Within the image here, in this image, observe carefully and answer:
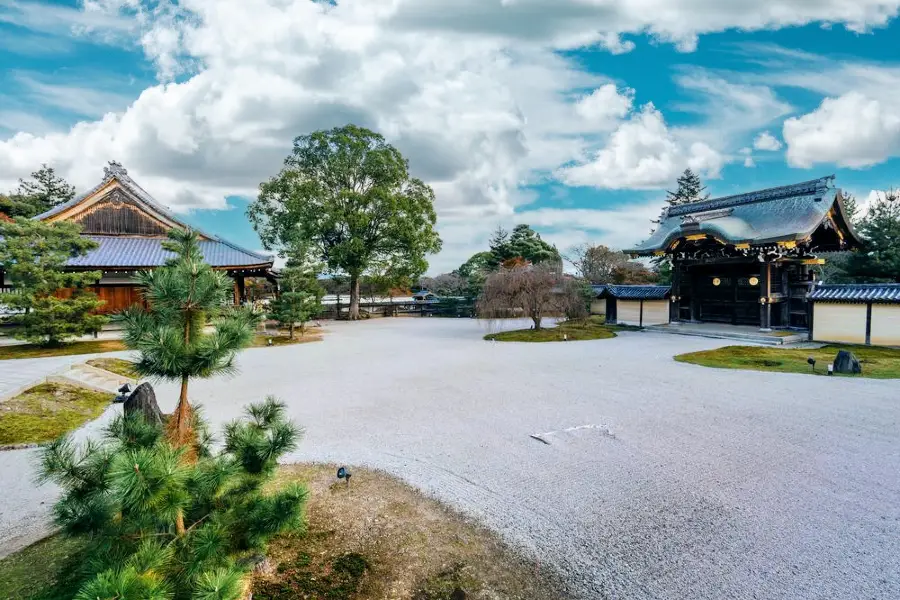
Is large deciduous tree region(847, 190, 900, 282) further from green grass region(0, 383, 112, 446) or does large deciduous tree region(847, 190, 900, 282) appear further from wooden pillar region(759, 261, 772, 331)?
green grass region(0, 383, 112, 446)

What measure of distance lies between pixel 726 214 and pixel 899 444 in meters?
15.0

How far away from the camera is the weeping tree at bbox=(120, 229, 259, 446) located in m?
2.54

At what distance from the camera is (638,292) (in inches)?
786

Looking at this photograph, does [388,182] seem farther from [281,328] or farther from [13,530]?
[13,530]

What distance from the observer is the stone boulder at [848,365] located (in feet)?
31.3

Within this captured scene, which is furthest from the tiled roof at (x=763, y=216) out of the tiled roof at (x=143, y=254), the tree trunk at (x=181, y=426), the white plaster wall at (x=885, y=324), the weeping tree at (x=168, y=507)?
the tree trunk at (x=181, y=426)

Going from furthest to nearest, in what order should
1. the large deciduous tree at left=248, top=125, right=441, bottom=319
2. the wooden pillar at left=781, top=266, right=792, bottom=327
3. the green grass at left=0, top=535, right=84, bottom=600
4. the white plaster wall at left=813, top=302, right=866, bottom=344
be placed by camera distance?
the large deciduous tree at left=248, top=125, right=441, bottom=319, the wooden pillar at left=781, top=266, right=792, bottom=327, the white plaster wall at left=813, top=302, right=866, bottom=344, the green grass at left=0, top=535, right=84, bottom=600

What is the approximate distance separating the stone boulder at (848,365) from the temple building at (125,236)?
1829cm

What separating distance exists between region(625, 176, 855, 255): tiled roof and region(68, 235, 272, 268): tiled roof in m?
16.3

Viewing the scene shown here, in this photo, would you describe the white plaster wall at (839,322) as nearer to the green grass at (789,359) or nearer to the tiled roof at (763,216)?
the green grass at (789,359)

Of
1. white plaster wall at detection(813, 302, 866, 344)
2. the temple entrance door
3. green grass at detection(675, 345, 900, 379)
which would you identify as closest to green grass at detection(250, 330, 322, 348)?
green grass at detection(675, 345, 900, 379)

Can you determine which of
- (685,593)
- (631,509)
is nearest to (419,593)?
(685,593)

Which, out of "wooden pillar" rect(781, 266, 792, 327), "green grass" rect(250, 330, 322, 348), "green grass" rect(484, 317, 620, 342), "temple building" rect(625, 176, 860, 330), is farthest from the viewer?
"green grass" rect(250, 330, 322, 348)

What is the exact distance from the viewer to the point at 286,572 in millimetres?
3297
